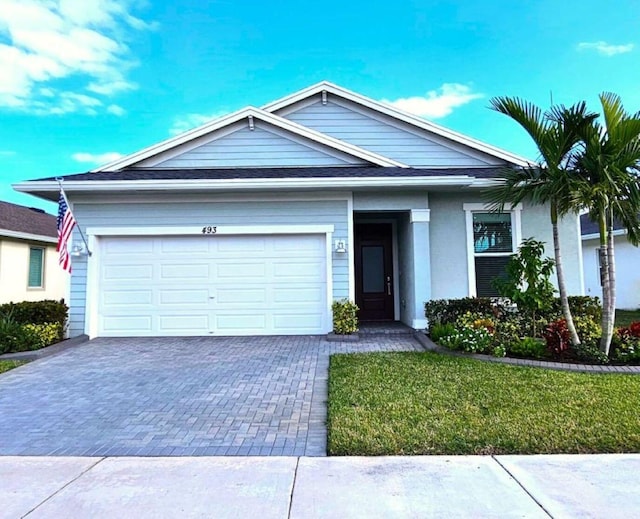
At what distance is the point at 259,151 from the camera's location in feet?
36.1

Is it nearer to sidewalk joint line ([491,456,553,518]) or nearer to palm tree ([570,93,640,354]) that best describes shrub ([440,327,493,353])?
palm tree ([570,93,640,354])

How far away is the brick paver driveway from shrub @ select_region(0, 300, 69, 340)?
40.9 inches

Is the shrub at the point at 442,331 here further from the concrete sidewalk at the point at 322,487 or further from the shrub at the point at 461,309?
the concrete sidewalk at the point at 322,487

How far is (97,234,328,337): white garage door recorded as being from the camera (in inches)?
381

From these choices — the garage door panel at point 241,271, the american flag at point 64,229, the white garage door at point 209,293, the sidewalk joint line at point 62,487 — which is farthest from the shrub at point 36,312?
the sidewalk joint line at point 62,487

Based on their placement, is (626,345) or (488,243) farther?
(488,243)

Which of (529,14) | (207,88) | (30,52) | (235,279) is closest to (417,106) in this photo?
(529,14)

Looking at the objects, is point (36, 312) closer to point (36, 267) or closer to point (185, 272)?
point (185, 272)

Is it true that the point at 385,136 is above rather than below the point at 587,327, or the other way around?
above

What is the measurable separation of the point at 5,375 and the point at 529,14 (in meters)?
15.3

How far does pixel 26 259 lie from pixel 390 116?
45.3ft

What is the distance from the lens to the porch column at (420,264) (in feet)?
31.6

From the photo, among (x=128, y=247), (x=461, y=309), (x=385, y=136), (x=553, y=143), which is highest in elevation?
(x=385, y=136)

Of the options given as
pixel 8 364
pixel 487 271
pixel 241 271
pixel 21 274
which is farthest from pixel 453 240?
pixel 21 274
